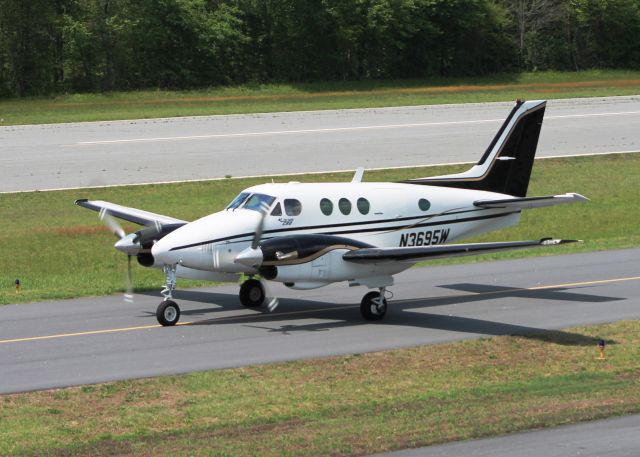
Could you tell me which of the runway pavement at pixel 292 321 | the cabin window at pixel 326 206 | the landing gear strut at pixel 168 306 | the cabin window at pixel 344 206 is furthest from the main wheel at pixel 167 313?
the cabin window at pixel 344 206

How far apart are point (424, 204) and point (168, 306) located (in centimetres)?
646

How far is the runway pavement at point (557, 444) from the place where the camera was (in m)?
13.9

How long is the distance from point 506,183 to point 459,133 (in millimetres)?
25255

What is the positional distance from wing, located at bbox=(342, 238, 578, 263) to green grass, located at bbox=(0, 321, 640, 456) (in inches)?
78.7

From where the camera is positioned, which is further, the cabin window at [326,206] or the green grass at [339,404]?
the cabin window at [326,206]

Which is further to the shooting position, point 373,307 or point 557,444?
point 373,307

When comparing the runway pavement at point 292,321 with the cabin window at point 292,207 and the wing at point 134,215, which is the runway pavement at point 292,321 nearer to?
the wing at point 134,215

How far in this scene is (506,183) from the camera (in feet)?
86.1

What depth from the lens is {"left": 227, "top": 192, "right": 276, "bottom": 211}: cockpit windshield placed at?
872 inches

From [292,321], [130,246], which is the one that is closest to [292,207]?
[292,321]

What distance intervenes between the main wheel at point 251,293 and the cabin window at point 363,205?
2836 millimetres

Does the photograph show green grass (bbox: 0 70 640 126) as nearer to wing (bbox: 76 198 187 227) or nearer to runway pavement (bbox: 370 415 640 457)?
wing (bbox: 76 198 187 227)

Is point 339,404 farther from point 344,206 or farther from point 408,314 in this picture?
point 344,206

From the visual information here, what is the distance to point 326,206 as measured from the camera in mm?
22797
